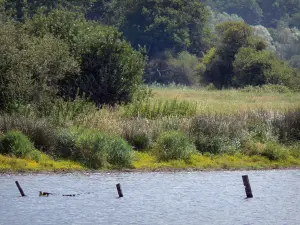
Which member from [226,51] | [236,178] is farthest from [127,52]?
[226,51]

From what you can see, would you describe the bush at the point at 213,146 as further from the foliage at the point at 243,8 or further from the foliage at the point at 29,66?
the foliage at the point at 243,8

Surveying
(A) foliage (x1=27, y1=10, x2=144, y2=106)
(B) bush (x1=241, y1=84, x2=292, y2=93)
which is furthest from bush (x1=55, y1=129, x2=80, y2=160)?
(B) bush (x1=241, y1=84, x2=292, y2=93)

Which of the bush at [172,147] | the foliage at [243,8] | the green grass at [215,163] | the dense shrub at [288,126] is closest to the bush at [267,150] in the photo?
the green grass at [215,163]

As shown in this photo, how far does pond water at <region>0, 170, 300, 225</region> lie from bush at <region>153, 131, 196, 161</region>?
1727 mm

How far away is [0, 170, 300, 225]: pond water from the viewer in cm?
2673

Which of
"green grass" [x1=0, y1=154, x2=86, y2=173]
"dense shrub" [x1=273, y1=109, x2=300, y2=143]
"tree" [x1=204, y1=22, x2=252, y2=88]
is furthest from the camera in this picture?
"tree" [x1=204, y1=22, x2=252, y2=88]

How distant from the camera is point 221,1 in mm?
166875

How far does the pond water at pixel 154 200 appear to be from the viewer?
26.7m

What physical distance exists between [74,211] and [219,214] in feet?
15.3

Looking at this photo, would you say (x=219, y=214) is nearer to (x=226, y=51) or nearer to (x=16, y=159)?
(x=16, y=159)

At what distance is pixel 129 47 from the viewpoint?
1918 inches

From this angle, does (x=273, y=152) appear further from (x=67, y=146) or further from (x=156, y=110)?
(x=67, y=146)

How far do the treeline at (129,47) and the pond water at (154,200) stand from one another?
9.03 metres

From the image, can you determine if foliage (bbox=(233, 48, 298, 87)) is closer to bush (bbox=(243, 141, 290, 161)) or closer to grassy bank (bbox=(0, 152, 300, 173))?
bush (bbox=(243, 141, 290, 161))
